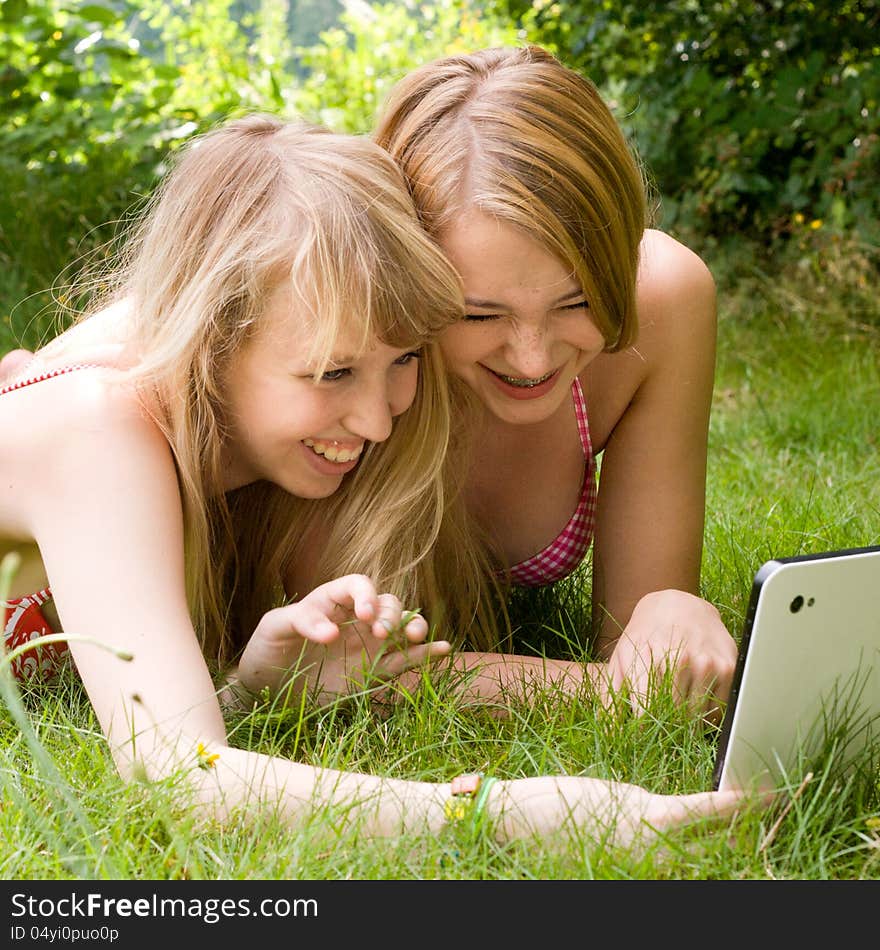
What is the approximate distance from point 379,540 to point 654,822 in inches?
27.0

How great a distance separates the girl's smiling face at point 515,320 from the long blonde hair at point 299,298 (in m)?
0.04

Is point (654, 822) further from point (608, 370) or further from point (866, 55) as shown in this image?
point (866, 55)

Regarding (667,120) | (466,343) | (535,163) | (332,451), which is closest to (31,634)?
(332,451)

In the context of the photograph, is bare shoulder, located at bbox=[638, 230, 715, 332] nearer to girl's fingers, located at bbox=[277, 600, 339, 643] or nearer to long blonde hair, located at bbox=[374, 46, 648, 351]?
→ long blonde hair, located at bbox=[374, 46, 648, 351]

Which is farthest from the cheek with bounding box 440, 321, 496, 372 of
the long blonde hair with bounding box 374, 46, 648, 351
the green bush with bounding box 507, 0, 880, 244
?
the green bush with bounding box 507, 0, 880, 244

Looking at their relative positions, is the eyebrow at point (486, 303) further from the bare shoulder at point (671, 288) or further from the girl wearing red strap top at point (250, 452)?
the bare shoulder at point (671, 288)

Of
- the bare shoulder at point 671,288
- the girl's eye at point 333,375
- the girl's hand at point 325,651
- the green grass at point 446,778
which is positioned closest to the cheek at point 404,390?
the girl's eye at point 333,375

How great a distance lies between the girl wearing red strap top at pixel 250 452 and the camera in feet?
4.81

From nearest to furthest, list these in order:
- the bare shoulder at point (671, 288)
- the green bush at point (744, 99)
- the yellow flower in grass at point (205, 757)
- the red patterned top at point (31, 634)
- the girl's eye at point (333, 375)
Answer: the yellow flower in grass at point (205, 757), the girl's eye at point (333, 375), the red patterned top at point (31, 634), the bare shoulder at point (671, 288), the green bush at point (744, 99)

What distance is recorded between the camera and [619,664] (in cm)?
181

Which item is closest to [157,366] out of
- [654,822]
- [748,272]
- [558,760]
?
[558,760]

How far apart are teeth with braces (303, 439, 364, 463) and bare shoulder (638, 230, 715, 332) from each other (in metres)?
0.59

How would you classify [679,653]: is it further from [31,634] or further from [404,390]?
[31,634]

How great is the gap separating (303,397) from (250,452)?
0.17m
